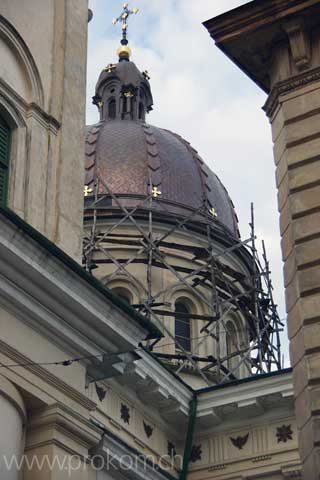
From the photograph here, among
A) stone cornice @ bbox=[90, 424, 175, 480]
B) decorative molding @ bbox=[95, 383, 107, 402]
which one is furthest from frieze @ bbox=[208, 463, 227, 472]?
decorative molding @ bbox=[95, 383, 107, 402]

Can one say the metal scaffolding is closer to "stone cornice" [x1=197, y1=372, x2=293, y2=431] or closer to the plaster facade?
"stone cornice" [x1=197, y1=372, x2=293, y2=431]

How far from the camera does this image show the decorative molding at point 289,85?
14.5 m

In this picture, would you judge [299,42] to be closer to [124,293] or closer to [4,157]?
[4,157]

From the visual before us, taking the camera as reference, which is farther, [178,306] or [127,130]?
[127,130]

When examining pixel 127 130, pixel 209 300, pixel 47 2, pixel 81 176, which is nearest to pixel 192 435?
pixel 81 176

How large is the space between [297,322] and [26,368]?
3.05m

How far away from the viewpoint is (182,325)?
1309 inches

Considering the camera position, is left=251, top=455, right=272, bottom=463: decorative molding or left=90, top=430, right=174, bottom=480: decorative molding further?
left=251, top=455, right=272, bottom=463: decorative molding

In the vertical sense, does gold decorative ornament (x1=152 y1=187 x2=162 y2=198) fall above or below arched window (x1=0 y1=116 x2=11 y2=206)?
above

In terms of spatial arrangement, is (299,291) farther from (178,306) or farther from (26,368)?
(178,306)

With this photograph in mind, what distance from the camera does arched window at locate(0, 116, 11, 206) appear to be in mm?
15391

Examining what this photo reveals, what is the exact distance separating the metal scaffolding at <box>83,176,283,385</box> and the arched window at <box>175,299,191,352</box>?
0.08m

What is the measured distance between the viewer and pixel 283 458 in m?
21.4

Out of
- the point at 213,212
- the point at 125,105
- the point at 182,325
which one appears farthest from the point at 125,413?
the point at 125,105
